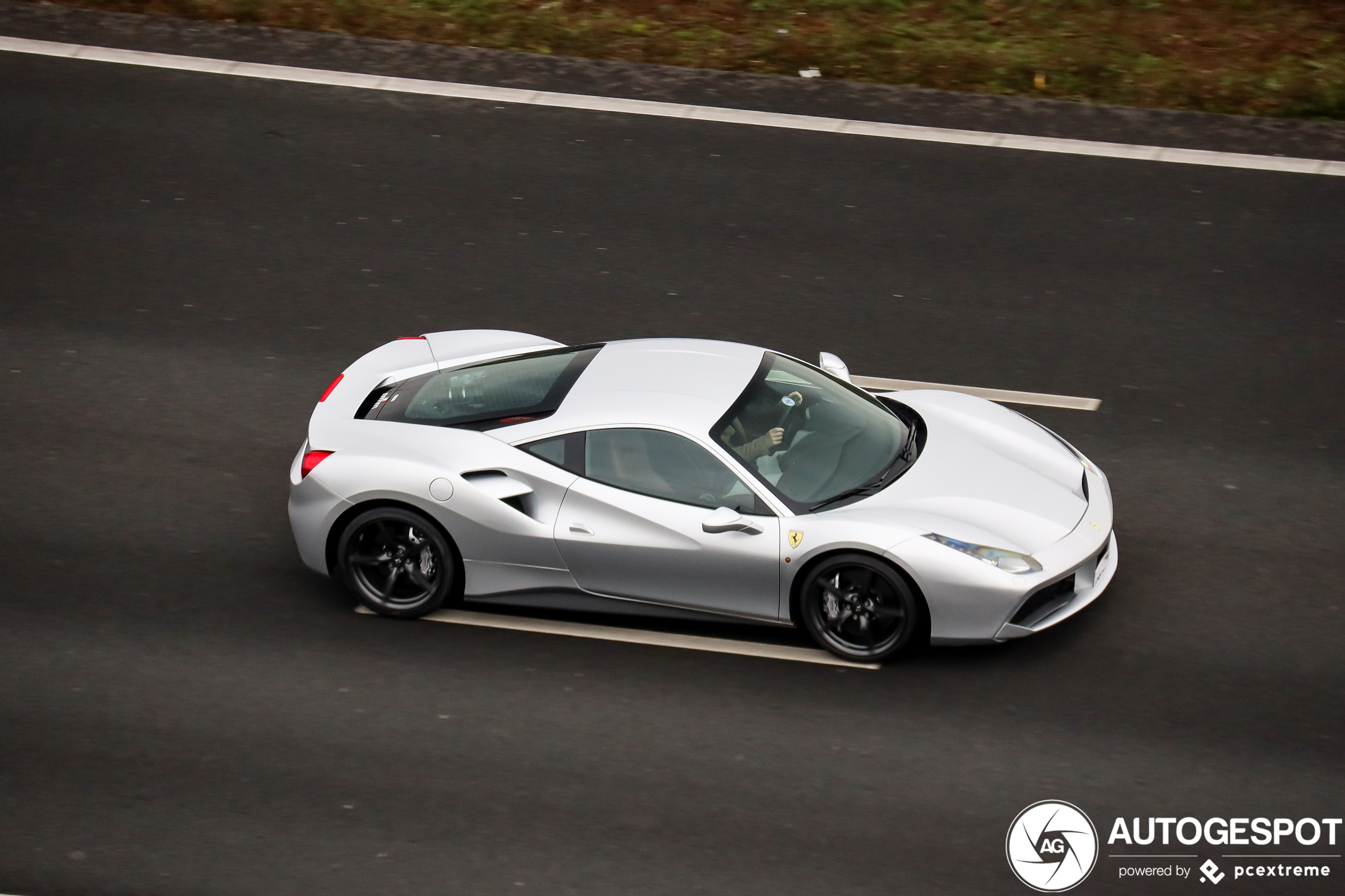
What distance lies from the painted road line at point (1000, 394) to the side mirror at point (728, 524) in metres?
2.90

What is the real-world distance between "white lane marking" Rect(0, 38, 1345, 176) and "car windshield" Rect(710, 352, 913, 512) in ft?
19.1

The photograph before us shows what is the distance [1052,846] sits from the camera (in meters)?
7.20

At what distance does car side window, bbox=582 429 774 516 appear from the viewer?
8.18 meters

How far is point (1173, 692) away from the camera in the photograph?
26.7 ft

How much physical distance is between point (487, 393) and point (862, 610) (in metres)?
2.46

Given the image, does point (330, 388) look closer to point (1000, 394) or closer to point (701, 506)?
point (701, 506)

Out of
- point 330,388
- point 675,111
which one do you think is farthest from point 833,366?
point 675,111

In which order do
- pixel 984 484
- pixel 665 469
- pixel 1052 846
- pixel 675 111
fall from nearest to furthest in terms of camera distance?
pixel 1052 846
pixel 665 469
pixel 984 484
pixel 675 111

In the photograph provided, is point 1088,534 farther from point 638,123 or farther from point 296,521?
point 638,123

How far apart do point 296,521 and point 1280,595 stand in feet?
18.5

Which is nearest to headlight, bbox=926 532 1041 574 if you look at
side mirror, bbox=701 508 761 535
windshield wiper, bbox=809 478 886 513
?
windshield wiper, bbox=809 478 886 513

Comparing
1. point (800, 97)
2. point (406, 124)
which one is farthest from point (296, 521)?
point (800, 97)

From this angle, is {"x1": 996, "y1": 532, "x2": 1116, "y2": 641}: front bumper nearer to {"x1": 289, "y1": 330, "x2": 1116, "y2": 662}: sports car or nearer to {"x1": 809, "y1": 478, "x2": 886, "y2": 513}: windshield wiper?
{"x1": 289, "y1": 330, "x2": 1116, "y2": 662}: sports car

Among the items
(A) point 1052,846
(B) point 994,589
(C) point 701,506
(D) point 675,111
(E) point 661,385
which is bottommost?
(A) point 1052,846
